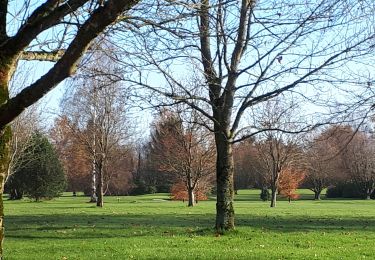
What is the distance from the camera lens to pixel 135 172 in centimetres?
7988

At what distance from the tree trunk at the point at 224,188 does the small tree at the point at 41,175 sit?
38577 mm

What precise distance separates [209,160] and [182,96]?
27702mm

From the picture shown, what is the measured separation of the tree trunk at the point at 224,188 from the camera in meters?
14.3

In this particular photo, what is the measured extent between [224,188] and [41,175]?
40.4m

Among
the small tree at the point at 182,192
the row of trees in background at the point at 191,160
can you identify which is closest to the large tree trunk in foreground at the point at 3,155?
the row of trees in background at the point at 191,160

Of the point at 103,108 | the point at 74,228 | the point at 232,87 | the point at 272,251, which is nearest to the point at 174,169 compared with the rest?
the point at 103,108

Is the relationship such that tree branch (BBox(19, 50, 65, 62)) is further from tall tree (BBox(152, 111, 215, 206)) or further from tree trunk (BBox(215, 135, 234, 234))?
tall tree (BBox(152, 111, 215, 206))

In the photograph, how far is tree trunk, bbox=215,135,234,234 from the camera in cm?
1431

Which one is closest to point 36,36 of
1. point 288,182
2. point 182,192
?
point 182,192

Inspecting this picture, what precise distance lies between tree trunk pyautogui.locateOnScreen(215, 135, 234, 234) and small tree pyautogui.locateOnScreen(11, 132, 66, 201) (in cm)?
3858

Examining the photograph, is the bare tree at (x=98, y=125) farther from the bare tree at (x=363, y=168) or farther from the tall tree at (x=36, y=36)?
the tall tree at (x=36, y=36)

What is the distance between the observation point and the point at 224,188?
14344mm

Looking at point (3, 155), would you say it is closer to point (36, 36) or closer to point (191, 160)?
point (36, 36)

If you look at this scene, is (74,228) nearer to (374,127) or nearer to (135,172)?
(374,127)
